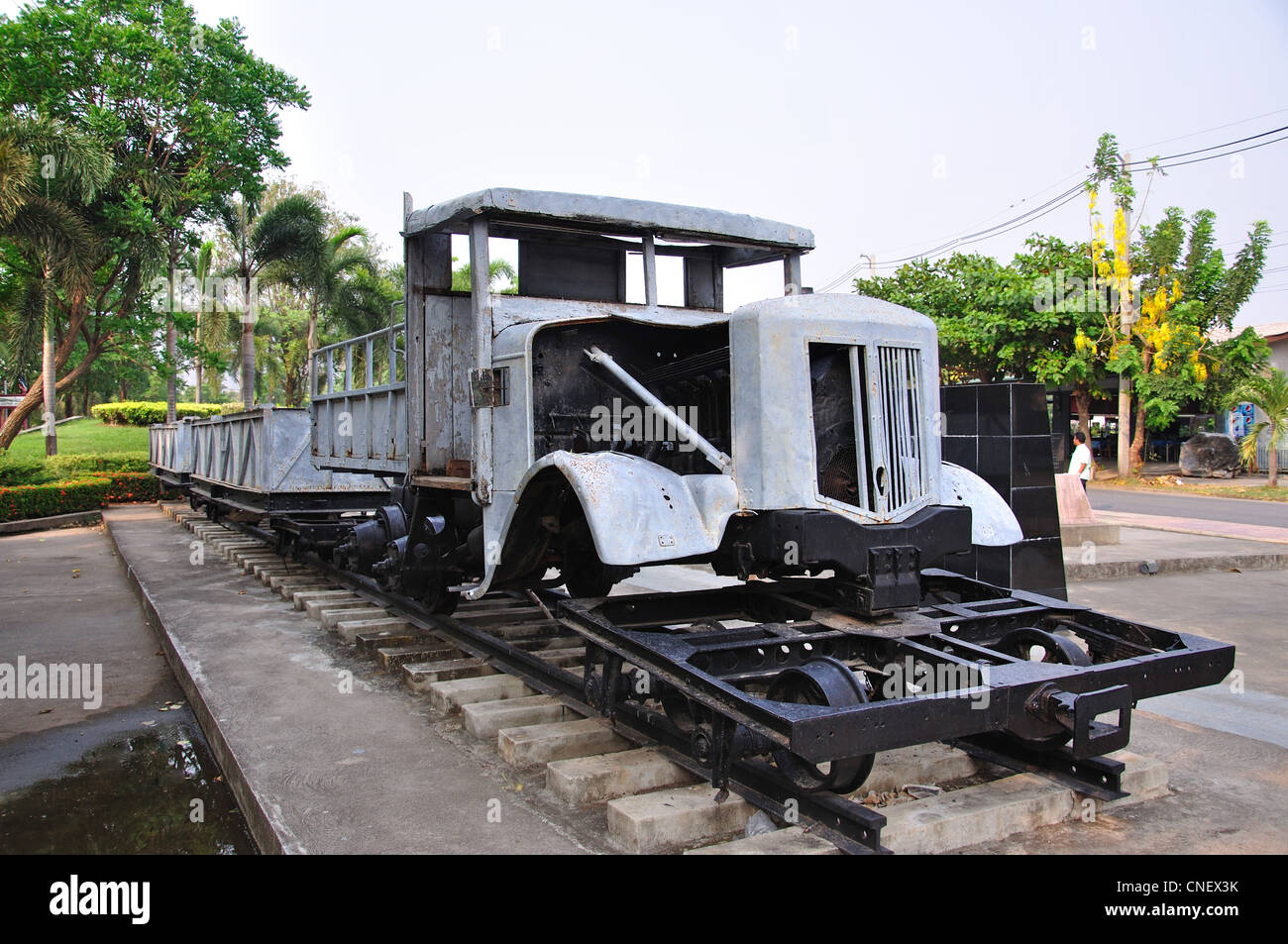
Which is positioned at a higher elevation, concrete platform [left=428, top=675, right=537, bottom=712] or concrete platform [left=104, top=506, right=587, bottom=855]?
concrete platform [left=428, top=675, right=537, bottom=712]

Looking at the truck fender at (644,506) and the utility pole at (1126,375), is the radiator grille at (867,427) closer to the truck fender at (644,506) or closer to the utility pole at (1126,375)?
the truck fender at (644,506)

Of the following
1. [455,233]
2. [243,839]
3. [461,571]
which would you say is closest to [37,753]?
[243,839]

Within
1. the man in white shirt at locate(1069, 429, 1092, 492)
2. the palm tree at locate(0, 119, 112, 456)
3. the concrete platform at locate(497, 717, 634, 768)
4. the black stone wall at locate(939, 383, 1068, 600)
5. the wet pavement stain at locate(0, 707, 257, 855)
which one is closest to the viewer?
the wet pavement stain at locate(0, 707, 257, 855)

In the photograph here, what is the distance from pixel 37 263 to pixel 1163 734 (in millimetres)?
22261

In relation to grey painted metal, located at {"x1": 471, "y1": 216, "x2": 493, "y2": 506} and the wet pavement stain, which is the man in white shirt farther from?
the wet pavement stain

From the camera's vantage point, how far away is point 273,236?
21.5 meters

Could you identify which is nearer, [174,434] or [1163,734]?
[1163,734]

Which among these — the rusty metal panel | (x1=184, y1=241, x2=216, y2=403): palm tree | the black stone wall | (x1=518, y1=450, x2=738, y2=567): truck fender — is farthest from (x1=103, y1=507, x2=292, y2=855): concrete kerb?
(x1=184, y1=241, x2=216, y2=403): palm tree

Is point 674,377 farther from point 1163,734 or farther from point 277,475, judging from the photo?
point 277,475

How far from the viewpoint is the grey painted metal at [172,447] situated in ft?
50.6

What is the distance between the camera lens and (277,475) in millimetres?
9945

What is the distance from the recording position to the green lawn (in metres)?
25.8

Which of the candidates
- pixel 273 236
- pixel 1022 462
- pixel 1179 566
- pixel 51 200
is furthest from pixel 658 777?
pixel 273 236

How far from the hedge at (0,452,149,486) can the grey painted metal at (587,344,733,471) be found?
647 inches
